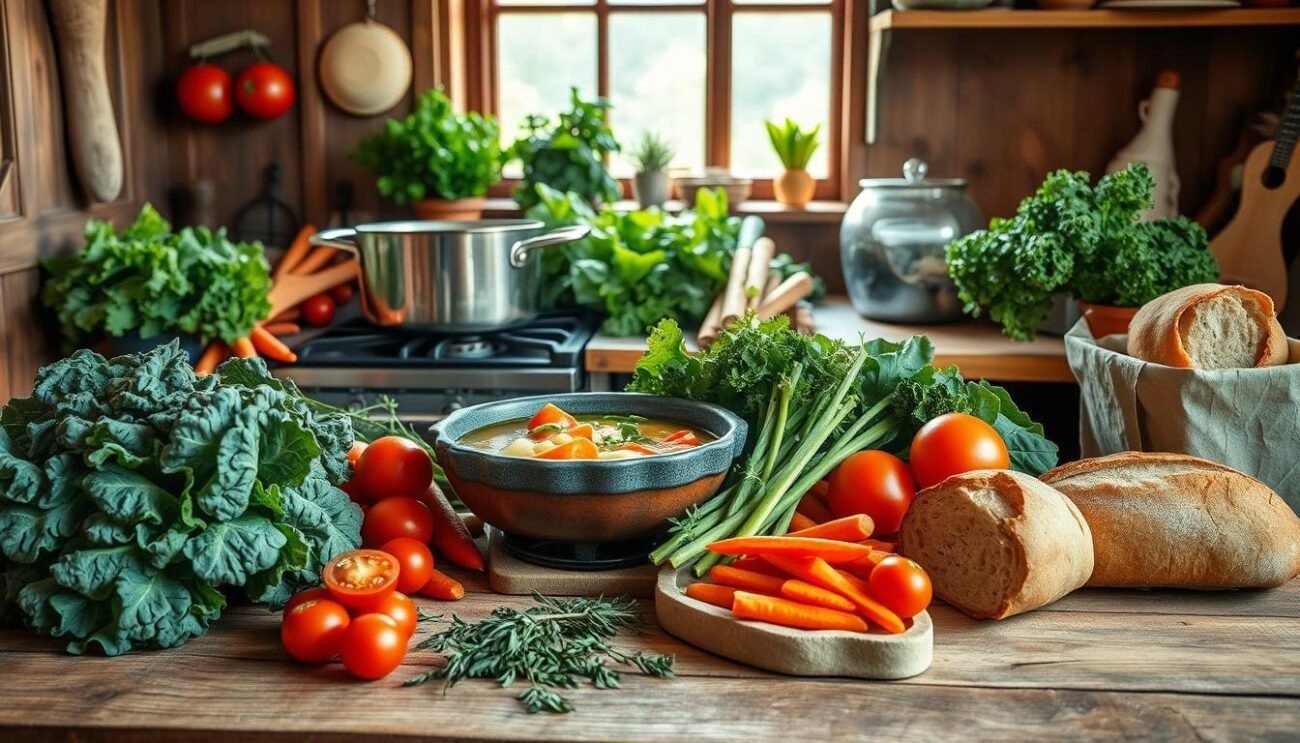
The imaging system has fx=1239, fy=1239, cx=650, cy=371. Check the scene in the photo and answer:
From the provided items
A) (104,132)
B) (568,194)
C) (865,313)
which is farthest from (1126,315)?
(104,132)

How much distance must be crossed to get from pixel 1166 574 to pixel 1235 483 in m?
0.13

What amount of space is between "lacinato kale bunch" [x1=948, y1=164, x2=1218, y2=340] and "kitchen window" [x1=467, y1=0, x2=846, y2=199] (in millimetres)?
1147

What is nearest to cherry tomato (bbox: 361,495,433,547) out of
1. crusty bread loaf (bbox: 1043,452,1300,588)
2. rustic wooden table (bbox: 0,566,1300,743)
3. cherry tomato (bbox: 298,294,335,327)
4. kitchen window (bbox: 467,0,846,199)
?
rustic wooden table (bbox: 0,566,1300,743)

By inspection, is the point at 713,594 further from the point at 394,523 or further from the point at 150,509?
the point at 150,509

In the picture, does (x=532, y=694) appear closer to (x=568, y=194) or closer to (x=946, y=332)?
(x=946, y=332)

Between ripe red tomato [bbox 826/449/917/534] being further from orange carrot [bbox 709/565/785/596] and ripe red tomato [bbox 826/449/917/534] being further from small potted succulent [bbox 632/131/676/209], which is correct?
small potted succulent [bbox 632/131/676/209]

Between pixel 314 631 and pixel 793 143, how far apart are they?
101 inches

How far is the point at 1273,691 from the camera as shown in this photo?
1.06m

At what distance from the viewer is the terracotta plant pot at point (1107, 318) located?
239cm

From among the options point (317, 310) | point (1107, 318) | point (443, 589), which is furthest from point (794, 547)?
point (317, 310)

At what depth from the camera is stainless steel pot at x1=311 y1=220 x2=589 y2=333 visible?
260 cm

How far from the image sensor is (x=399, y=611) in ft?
3.72

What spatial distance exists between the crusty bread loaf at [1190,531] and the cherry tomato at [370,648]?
0.72 meters

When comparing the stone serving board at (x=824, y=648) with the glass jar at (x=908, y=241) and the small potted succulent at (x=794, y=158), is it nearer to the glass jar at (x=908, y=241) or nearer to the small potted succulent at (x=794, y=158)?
the glass jar at (x=908, y=241)
